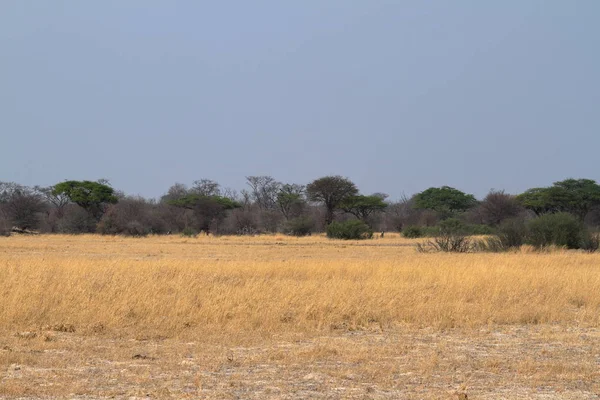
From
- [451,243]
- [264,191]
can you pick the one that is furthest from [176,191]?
[451,243]

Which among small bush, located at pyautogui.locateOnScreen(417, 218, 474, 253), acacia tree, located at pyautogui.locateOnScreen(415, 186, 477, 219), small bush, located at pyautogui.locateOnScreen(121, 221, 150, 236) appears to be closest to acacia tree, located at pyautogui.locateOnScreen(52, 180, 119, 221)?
small bush, located at pyautogui.locateOnScreen(121, 221, 150, 236)

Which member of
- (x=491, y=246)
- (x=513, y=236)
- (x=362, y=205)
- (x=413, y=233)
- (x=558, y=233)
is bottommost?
(x=491, y=246)

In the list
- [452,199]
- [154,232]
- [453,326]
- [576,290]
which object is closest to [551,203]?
[452,199]

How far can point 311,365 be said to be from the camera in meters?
8.03

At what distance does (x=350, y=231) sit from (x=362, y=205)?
23628mm

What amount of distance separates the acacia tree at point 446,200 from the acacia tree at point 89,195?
3595 centimetres

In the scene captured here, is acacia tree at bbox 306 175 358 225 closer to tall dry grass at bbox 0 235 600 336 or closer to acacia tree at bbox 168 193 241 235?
acacia tree at bbox 168 193 241 235

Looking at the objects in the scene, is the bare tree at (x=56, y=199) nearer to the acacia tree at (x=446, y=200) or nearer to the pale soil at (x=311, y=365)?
the acacia tree at (x=446, y=200)

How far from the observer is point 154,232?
65.1 meters

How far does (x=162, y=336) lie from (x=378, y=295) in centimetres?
465

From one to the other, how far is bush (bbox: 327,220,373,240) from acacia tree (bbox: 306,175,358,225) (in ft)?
51.1

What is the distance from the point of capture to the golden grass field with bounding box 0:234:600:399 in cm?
698

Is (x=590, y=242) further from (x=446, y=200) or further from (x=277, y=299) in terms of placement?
(x=446, y=200)

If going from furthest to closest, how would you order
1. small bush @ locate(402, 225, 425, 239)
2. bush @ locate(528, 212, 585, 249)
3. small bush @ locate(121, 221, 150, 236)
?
1. small bush @ locate(121, 221, 150, 236)
2. small bush @ locate(402, 225, 425, 239)
3. bush @ locate(528, 212, 585, 249)
